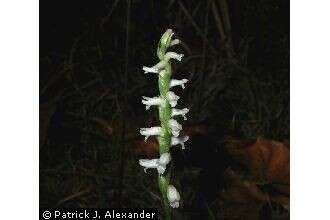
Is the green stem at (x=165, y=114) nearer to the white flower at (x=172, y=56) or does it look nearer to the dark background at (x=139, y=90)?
the white flower at (x=172, y=56)

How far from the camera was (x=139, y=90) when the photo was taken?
1.88m

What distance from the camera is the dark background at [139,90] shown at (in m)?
1.80

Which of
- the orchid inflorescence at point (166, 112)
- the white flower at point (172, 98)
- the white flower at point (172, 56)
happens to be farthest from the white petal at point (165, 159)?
the white flower at point (172, 56)

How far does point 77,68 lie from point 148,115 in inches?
12.1

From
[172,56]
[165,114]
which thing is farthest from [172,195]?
[172,56]

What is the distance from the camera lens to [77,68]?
1.88m

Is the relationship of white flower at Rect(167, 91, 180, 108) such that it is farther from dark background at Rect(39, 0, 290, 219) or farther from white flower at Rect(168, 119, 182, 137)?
dark background at Rect(39, 0, 290, 219)

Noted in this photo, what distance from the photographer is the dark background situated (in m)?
1.80

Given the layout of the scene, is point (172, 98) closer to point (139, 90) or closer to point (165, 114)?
point (165, 114)

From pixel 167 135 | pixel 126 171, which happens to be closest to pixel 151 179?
pixel 126 171

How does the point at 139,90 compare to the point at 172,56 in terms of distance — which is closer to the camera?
the point at 172,56

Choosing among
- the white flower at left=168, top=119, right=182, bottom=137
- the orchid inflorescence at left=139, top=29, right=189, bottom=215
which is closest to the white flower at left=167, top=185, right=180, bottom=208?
the orchid inflorescence at left=139, top=29, right=189, bottom=215

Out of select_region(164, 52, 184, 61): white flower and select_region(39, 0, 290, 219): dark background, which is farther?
select_region(39, 0, 290, 219): dark background
